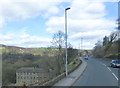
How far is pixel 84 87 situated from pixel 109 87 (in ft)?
6.26

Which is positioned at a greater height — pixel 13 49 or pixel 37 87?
pixel 13 49

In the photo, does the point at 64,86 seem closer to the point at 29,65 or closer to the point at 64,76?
the point at 64,76

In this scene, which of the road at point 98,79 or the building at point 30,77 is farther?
the building at point 30,77

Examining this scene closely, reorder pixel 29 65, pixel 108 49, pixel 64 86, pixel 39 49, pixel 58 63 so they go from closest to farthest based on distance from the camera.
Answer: pixel 64 86 → pixel 58 63 → pixel 39 49 → pixel 29 65 → pixel 108 49

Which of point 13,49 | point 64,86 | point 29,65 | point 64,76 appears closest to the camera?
point 64,86

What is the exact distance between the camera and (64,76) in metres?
31.2

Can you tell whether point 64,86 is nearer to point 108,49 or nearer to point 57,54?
point 57,54

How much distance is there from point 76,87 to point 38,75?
10065mm

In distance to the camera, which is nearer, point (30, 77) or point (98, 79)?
point (98, 79)

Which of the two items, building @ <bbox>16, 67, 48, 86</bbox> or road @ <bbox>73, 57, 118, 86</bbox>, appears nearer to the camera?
road @ <bbox>73, 57, 118, 86</bbox>

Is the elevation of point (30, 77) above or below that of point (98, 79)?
above

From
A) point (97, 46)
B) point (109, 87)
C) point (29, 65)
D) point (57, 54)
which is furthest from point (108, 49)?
point (109, 87)

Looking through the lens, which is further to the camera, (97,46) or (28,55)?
(97,46)

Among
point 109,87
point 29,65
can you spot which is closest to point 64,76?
point 109,87
